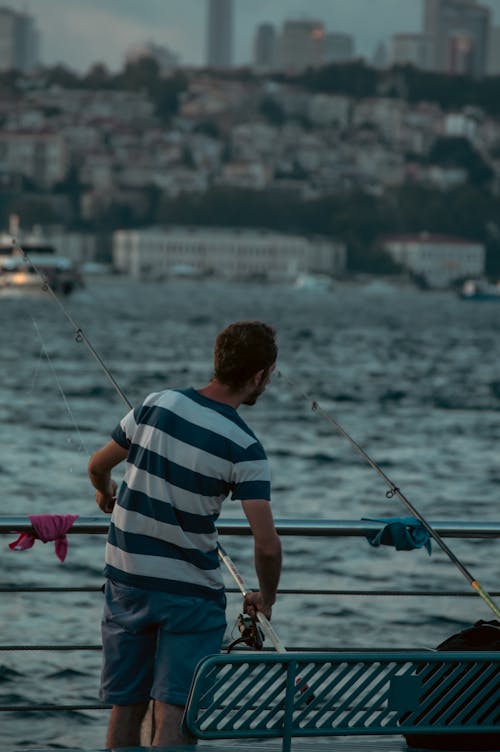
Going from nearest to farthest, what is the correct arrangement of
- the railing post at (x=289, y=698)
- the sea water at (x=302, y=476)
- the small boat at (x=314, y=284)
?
the railing post at (x=289, y=698), the sea water at (x=302, y=476), the small boat at (x=314, y=284)

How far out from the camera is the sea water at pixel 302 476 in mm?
7371

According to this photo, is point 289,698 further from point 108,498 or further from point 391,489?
point 391,489

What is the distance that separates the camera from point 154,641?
321 centimetres

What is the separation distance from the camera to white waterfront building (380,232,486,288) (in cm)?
16050

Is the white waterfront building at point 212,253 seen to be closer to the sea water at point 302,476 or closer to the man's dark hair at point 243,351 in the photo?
the sea water at point 302,476

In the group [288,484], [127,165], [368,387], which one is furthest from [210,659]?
[127,165]

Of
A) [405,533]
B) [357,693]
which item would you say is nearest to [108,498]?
[405,533]

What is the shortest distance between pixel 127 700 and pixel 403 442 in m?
19.4

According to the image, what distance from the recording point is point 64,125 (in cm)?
19800

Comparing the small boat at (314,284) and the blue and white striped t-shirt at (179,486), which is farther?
the small boat at (314,284)

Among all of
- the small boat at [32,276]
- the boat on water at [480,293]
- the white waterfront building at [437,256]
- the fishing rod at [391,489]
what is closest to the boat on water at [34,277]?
the small boat at [32,276]

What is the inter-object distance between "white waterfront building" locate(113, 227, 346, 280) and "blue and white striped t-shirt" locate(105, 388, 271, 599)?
524 feet

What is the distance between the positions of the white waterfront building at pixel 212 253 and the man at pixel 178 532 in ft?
524

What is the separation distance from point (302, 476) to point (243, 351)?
13.9 meters
